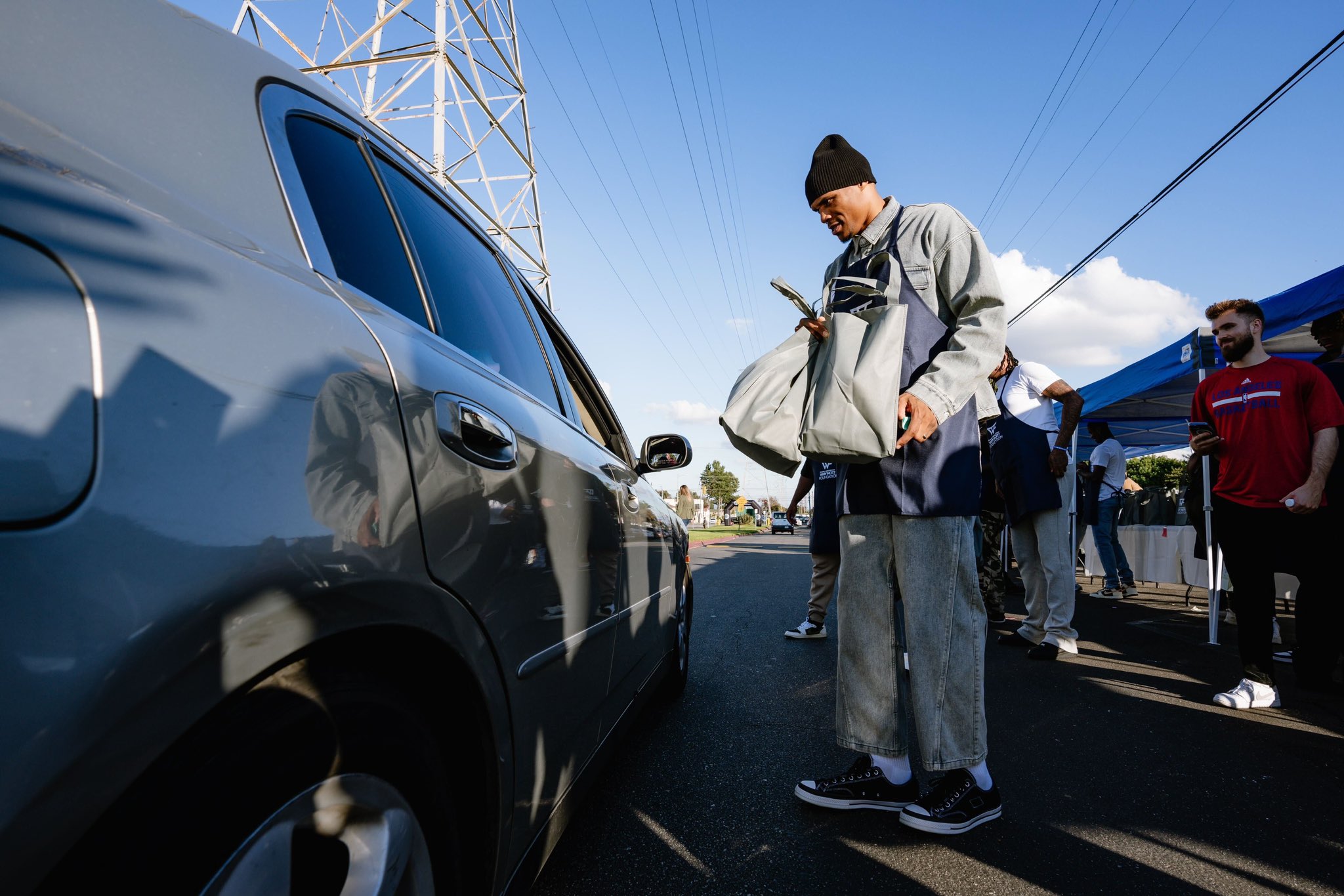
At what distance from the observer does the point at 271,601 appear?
673 mm

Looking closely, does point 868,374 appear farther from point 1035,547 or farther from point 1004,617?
point 1004,617

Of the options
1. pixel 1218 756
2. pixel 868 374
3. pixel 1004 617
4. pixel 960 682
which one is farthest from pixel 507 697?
pixel 1004 617

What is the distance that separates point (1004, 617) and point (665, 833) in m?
5.00

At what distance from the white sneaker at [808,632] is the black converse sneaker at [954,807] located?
9.20 feet

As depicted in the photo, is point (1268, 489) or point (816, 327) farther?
point (1268, 489)

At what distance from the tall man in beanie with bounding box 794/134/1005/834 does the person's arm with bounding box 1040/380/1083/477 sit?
7.84 feet

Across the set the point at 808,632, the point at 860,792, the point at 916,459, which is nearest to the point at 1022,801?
the point at 860,792

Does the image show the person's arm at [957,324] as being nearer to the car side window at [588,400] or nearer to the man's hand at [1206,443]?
the car side window at [588,400]

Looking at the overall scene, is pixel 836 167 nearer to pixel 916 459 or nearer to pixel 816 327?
pixel 816 327

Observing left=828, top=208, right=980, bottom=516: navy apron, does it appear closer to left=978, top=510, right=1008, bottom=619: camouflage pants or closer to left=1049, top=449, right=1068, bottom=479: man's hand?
left=1049, top=449, right=1068, bottom=479: man's hand

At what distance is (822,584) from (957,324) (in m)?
3.00

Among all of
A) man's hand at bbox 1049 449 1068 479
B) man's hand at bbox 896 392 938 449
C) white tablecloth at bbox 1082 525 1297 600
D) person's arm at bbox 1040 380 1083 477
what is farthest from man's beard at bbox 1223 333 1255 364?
white tablecloth at bbox 1082 525 1297 600

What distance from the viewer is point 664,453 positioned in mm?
2859

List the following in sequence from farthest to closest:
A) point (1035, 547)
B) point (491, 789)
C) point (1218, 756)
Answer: point (1035, 547) → point (1218, 756) → point (491, 789)
